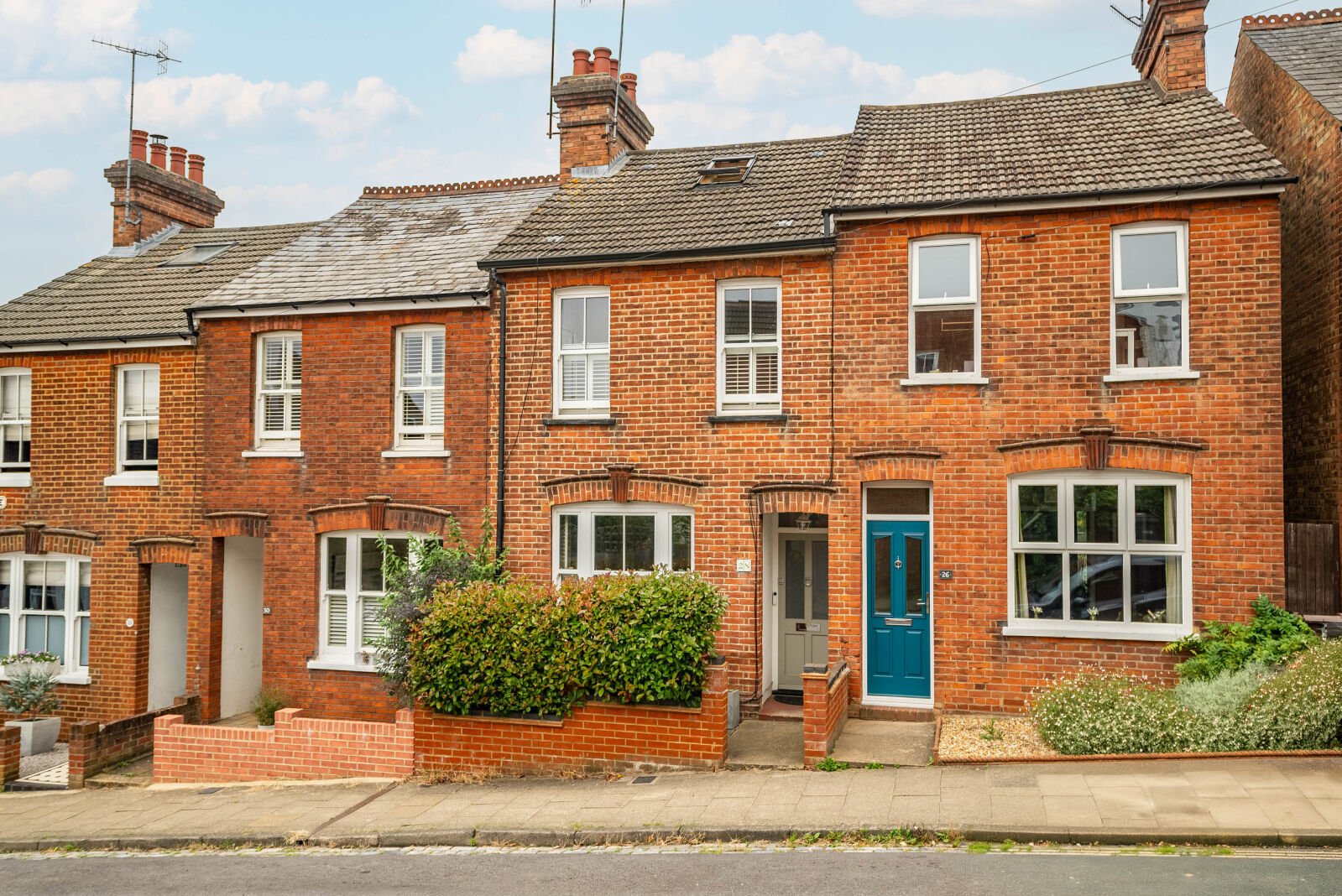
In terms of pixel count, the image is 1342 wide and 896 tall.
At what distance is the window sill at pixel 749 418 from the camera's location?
41.5 ft

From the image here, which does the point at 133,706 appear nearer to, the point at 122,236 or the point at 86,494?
the point at 86,494

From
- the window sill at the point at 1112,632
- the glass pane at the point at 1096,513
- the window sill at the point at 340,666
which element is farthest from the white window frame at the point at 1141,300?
the window sill at the point at 340,666

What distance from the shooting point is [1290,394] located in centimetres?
1328

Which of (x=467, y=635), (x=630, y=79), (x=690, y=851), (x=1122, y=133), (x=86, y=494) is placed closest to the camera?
(x=690, y=851)

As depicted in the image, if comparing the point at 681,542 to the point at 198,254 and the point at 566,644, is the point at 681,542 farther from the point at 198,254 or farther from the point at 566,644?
the point at 198,254

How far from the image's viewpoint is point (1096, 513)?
38.1 ft

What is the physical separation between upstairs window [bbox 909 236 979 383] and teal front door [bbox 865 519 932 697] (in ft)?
6.66

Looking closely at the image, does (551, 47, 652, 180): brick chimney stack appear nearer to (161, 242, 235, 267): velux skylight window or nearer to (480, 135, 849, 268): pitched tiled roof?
(480, 135, 849, 268): pitched tiled roof

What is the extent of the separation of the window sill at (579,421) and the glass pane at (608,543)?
1.31m

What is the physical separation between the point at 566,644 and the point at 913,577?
14.9 ft

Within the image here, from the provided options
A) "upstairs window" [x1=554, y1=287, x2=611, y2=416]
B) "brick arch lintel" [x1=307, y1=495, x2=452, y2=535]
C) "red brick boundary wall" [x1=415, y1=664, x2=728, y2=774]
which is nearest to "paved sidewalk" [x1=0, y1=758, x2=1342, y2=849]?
"red brick boundary wall" [x1=415, y1=664, x2=728, y2=774]

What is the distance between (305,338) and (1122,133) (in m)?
12.2

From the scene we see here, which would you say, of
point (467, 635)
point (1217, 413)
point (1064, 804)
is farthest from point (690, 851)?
point (1217, 413)

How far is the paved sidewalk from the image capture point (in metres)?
7.88
